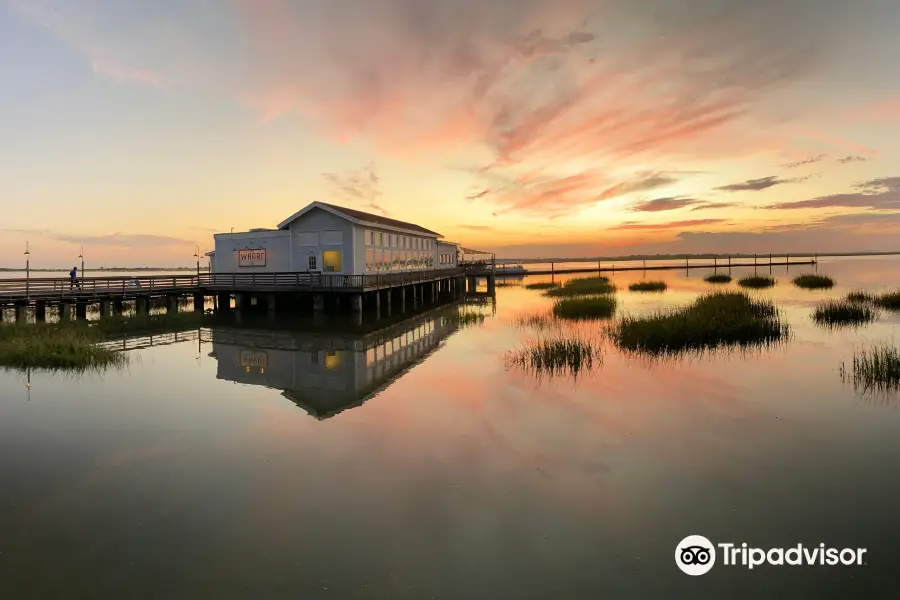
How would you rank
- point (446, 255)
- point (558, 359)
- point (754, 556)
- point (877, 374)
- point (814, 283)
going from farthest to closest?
point (446, 255) < point (814, 283) < point (558, 359) < point (877, 374) < point (754, 556)

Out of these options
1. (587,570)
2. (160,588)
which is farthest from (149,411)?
(587,570)

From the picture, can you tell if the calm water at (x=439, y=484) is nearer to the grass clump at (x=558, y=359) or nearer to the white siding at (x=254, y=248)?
the grass clump at (x=558, y=359)

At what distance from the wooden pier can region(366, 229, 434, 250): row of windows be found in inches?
99.0

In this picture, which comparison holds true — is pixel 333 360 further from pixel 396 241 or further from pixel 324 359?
pixel 396 241

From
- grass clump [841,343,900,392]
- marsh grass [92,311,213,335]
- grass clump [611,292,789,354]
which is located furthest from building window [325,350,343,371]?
grass clump [841,343,900,392]

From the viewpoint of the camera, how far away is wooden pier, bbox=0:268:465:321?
26.4 metres

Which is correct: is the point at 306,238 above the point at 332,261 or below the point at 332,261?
above

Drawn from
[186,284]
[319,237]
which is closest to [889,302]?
[319,237]

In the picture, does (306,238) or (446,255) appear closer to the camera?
(306,238)

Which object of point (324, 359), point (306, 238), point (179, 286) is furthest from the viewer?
point (179, 286)

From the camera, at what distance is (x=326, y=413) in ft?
38.5

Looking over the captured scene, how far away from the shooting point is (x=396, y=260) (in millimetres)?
38500

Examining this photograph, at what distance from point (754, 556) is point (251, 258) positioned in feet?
111

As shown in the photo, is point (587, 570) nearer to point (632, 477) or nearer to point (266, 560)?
point (632, 477)
